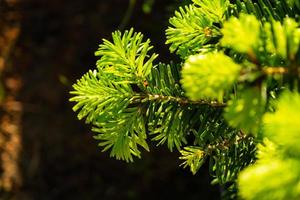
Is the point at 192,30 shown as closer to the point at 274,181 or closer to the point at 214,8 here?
the point at 214,8

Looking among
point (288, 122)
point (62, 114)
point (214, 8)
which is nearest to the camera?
point (288, 122)

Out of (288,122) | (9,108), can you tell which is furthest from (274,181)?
(9,108)

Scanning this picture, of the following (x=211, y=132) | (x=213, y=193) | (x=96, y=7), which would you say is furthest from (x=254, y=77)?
(x=96, y=7)

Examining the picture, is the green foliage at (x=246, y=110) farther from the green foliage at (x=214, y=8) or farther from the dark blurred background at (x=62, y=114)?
the dark blurred background at (x=62, y=114)

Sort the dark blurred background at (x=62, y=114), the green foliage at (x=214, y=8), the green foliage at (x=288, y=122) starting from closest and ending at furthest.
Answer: the green foliage at (x=288, y=122) < the green foliage at (x=214, y=8) < the dark blurred background at (x=62, y=114)

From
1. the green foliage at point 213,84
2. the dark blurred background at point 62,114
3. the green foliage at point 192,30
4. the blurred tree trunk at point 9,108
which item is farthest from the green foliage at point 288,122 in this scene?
the blurred tree trunk at point 9,108

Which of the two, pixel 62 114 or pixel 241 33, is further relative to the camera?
pixel 62 114

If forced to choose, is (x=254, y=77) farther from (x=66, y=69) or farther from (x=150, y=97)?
(x=66, y=69)
